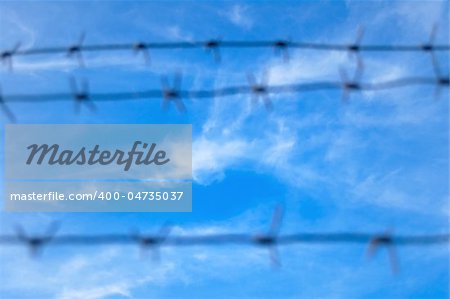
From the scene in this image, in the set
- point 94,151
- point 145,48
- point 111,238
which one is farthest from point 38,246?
point 94,151

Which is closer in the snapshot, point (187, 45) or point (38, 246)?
point (38, 246)

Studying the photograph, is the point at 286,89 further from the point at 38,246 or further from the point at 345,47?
the point at 38,246

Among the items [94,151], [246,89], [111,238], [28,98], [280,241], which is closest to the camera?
[111,238]

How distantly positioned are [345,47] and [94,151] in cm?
344

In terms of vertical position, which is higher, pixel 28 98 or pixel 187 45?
Answer: pixel 187 45

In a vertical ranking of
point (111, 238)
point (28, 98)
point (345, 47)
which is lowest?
point (111, 238)

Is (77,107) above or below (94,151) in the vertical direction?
below

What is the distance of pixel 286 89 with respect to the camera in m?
4.60

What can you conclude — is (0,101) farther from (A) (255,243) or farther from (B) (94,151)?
(A) (255,243)

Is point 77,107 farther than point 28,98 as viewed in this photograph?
Yes

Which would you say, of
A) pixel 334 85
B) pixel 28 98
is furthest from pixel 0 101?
pixel 334 85

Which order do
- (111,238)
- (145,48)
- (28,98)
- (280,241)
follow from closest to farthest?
(111,238) → (280,241) → (28,98) → (145,48)

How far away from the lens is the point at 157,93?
4773 mm

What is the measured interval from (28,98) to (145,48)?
3.99 feet
